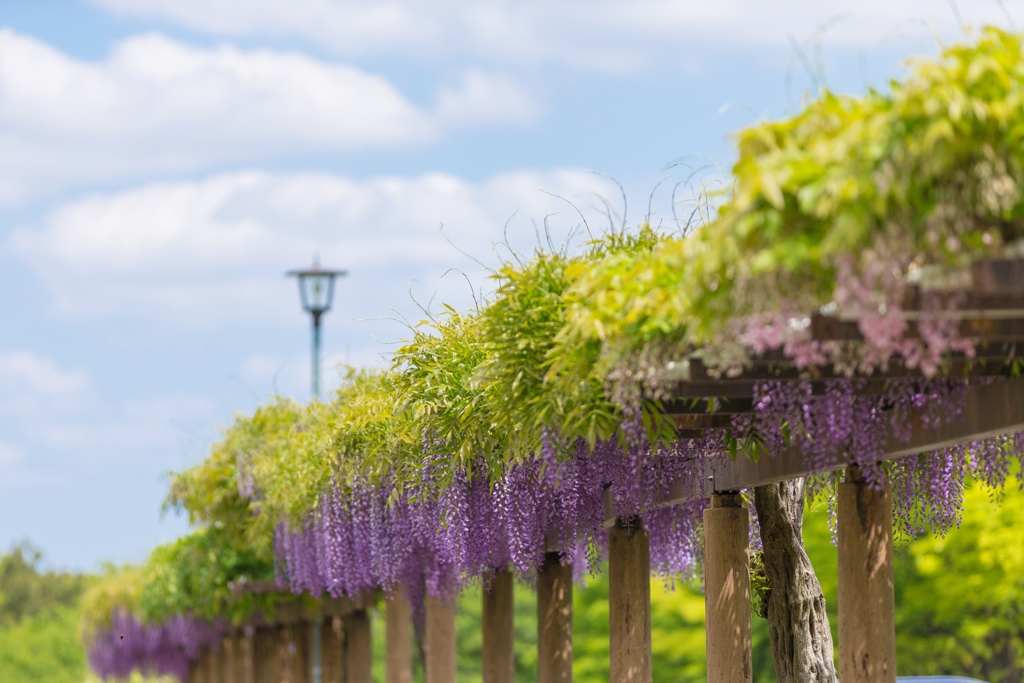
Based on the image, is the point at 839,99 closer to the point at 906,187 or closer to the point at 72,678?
the point at 906,187

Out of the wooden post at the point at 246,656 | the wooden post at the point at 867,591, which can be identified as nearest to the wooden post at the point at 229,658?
the wooden post at the point at 246,656

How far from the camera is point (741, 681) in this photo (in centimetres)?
589

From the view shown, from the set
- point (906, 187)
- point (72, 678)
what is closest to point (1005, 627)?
point (906, 187)

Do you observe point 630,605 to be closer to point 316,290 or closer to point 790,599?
point 790,599

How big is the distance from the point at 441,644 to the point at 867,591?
5.94 meters

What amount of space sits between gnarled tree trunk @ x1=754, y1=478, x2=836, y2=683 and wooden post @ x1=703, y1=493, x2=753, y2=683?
1.42 meters

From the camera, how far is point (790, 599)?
7324 millimetres

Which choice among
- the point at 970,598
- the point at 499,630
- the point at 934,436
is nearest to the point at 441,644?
the point at 499,630

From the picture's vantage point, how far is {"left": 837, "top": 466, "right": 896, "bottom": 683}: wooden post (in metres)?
4.66

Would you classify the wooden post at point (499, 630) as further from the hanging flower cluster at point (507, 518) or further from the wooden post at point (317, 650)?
the wooden post at point (317, 650)

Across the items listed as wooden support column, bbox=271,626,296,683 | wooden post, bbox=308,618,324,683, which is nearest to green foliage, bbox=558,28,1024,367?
wooden post, bbox=308,618,324,683

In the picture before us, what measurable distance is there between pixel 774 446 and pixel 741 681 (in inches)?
55.3

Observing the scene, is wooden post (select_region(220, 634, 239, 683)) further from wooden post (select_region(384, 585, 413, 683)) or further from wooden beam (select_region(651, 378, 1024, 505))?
wooden beam (select_region(651, 378, 1024, 505))

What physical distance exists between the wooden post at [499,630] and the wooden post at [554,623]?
881mm
